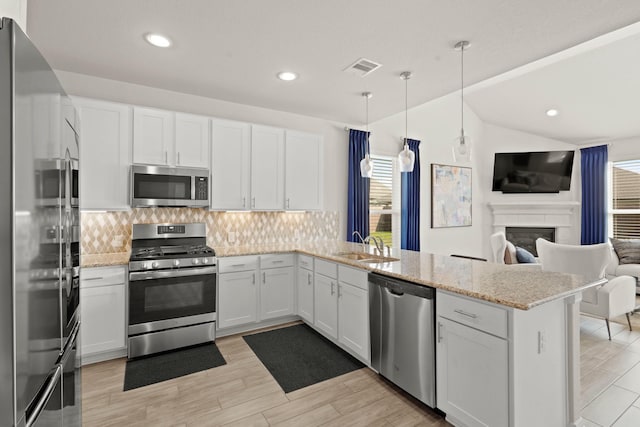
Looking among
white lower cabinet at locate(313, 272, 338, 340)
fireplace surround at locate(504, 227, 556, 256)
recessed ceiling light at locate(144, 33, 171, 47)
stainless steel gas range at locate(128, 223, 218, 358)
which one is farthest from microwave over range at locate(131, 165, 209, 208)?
fireplace surround at locate(504, 227, 556, 256)

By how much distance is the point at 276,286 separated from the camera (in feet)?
12.3

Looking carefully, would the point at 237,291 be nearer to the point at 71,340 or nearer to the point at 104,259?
the point at 104,259

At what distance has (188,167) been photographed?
3.44 meters

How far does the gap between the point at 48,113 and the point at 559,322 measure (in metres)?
2.68

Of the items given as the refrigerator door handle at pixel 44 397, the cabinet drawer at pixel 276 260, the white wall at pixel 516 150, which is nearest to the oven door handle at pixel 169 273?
the cabinet drawer at pixel 276 260

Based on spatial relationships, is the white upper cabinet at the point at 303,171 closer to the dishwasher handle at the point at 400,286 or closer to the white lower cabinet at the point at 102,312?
the dishwasher handle at the point at 400,286

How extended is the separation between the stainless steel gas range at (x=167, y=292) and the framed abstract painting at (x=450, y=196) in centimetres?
416

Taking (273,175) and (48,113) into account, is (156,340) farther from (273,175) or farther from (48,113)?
(48,113)

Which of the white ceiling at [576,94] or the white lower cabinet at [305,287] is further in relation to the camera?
the white ceiling at [576,94]

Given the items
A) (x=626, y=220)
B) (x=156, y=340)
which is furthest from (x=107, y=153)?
(x=626, y=220)

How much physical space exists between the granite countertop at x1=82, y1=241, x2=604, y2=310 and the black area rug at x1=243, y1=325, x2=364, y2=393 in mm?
912

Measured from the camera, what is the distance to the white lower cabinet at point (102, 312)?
2.79 metres

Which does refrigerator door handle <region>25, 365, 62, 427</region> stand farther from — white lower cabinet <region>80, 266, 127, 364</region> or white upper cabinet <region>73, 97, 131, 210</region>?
white upper cabinet <region>73, 97, 131, 210</region>

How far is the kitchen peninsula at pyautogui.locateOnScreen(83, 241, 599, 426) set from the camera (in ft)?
5.47
